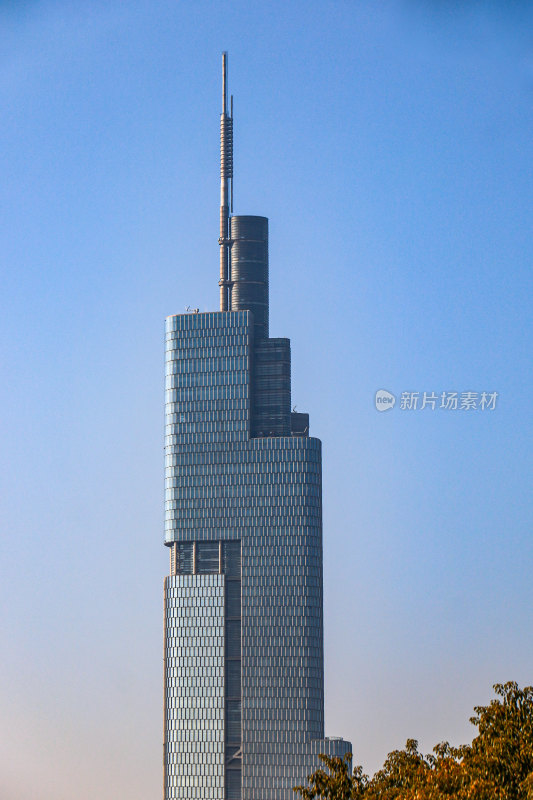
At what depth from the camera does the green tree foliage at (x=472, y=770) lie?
261 feet

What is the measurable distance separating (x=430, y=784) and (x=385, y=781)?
31.6ft

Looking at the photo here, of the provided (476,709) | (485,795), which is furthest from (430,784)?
(476,709)

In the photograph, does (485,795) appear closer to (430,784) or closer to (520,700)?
(430,784)

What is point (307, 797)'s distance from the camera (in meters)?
89.6

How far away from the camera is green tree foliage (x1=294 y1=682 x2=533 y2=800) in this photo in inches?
3137

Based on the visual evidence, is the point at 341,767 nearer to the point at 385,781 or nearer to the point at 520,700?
the point at 385,781

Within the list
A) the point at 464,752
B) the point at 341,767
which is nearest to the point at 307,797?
the point at 341,767

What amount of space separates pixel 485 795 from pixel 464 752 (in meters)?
12.2

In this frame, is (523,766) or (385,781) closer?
(523,766)

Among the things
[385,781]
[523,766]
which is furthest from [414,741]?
[523,766]

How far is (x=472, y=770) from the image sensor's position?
8219cm

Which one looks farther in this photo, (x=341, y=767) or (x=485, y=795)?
(x=341, y=767)

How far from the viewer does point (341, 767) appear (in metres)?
91.2

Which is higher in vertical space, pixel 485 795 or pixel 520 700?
pixel 520 700
